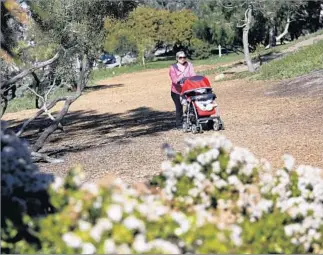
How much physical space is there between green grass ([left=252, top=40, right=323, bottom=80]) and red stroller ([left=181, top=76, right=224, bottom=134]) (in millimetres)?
13133

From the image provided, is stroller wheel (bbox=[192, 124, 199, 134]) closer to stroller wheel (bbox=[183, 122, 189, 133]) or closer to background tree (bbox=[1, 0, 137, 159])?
stroller wheel (bbox=[183, 122, 189, 133])

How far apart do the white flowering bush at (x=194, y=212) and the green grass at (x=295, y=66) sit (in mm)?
22868

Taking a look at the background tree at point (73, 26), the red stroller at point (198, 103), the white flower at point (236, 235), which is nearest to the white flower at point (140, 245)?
the white flower at point (236, 235)

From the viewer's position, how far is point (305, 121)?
15188 millimetres

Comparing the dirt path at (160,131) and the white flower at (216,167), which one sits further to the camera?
the dirt path at (160,131)

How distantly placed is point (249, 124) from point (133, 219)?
12526 millimetres

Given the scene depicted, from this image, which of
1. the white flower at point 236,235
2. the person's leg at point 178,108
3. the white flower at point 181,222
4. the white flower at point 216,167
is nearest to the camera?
the white flower at point 181,222

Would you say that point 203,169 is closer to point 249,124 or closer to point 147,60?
point 249,124

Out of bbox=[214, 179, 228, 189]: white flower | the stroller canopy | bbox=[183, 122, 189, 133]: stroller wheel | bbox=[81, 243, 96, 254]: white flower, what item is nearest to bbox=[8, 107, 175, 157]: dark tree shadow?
bbox=[183, 122, 189, 133]: stroller wheel

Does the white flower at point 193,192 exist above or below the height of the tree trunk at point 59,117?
above

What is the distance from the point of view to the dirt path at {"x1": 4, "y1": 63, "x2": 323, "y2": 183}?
11.1 m

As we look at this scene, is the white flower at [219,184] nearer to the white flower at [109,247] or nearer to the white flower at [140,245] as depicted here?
the white flower at [140,245]

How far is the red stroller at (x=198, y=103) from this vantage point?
13.9 m

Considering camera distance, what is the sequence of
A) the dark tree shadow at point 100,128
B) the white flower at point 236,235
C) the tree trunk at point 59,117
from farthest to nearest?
the dark tree shadow at point 100,128
the tree trunk at point 59,117
the white flower at point 236,235
